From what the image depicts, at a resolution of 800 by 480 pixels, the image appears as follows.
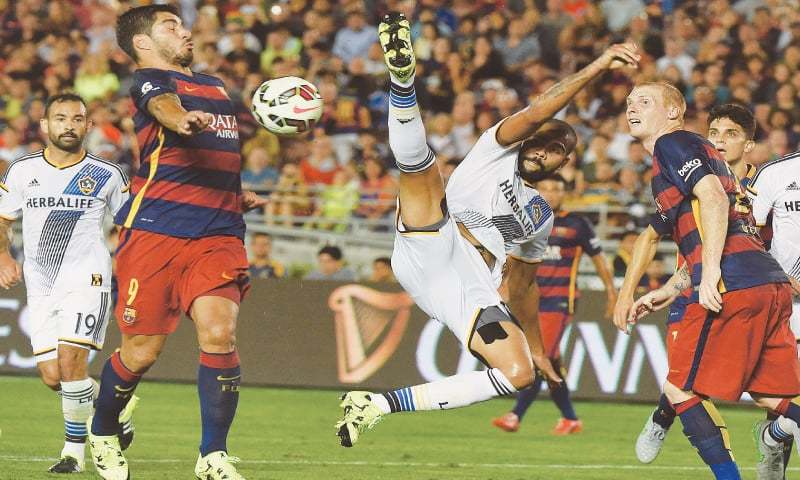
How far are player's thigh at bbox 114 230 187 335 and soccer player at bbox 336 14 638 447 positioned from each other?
123 centimetres

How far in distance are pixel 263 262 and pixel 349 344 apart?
179cm

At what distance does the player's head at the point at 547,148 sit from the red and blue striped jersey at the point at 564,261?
15.6 feet

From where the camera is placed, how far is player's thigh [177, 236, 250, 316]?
7.35 meters

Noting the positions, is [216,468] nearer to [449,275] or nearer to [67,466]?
[449,275]

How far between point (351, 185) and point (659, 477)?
9377 mm

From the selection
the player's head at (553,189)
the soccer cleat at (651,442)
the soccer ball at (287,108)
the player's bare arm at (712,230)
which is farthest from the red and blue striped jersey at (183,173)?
the player's head at (553,189)

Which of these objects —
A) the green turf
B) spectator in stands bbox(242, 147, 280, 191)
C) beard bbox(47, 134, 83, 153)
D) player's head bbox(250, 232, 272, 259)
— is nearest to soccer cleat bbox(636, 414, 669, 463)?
the green turf

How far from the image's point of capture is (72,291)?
9.34 m

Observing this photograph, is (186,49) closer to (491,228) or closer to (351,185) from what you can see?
(491,228)

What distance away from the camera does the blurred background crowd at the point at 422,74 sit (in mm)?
17656

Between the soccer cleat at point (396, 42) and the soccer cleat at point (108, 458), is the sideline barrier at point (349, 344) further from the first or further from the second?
the soccer cleat at point (396, 42)

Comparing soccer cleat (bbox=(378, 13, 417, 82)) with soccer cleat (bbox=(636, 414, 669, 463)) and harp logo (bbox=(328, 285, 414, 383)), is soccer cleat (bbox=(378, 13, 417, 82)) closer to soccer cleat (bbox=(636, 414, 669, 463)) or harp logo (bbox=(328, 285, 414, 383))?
soccer cleat (bbox=(636, 414, 669, 463))

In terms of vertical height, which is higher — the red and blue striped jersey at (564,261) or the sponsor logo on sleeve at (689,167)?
the sponsor logo on sleeve at (689,167)

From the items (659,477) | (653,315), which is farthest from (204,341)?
(653,315)
